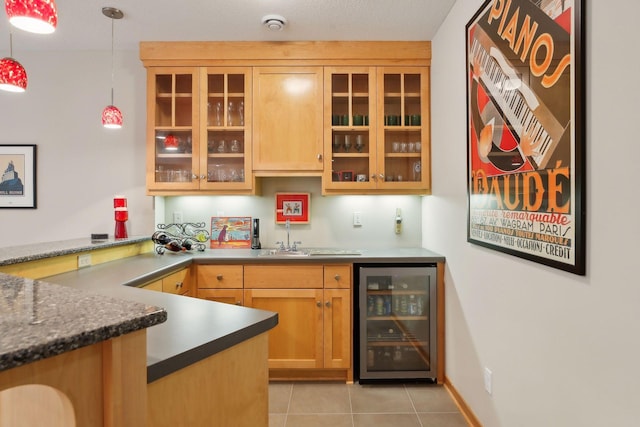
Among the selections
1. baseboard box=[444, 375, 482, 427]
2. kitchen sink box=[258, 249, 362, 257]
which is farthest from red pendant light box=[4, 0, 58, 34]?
baseboard box=[444, 375, 482, 427]

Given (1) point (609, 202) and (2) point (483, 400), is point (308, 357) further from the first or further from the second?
(1) point (609, 202)

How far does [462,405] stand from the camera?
2236 millimetres

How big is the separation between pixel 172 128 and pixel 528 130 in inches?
97.1

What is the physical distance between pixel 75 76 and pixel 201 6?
1.48 metres

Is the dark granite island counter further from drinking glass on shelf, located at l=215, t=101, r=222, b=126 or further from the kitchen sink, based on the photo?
drinking glass on shelf, located at l=215, t=101, r=222, b=126

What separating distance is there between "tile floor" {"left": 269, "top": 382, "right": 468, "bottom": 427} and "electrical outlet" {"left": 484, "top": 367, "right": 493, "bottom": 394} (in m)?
0.39

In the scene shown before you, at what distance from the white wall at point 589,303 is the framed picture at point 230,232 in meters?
1.81

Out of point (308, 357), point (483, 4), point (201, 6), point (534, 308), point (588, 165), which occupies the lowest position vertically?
point (308, 357)

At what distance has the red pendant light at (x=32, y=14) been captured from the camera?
1267 millimetres

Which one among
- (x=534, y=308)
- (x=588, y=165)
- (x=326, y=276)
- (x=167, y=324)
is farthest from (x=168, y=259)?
(x=588, y=165)

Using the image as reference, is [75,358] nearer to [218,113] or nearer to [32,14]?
[32,14]

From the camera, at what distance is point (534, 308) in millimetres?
1477

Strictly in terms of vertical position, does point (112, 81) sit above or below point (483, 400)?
above

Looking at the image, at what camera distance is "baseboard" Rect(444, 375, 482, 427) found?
2.05m
